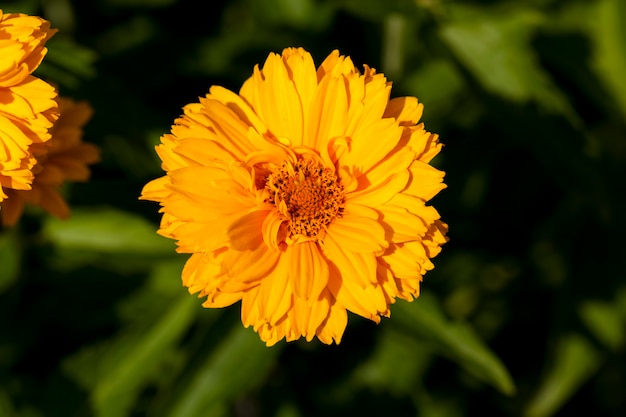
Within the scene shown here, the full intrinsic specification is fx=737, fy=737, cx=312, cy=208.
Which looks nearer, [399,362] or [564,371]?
[564,371]

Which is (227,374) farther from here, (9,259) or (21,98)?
(21,98)

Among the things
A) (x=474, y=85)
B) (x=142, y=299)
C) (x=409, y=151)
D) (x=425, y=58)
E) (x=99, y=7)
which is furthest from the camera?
(x=99, y=7)

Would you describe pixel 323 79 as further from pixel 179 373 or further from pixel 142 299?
pixel 142 299

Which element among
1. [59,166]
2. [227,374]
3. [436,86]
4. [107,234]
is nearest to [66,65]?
[59,166]

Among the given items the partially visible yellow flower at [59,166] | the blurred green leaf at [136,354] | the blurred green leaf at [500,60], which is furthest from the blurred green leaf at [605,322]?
the partially visible yellow flower at [59,166]

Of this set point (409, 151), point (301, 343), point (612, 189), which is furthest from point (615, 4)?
point (301, 343)

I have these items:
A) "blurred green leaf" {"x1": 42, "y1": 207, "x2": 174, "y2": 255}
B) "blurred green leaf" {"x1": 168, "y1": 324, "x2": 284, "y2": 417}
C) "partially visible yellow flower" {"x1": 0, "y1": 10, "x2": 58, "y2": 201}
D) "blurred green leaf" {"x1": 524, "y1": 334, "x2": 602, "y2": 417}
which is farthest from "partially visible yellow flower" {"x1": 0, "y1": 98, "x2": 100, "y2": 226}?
"blurred green leaf" {"x1": 524, "y1": 334, "x2": 602, "y2": 417}
